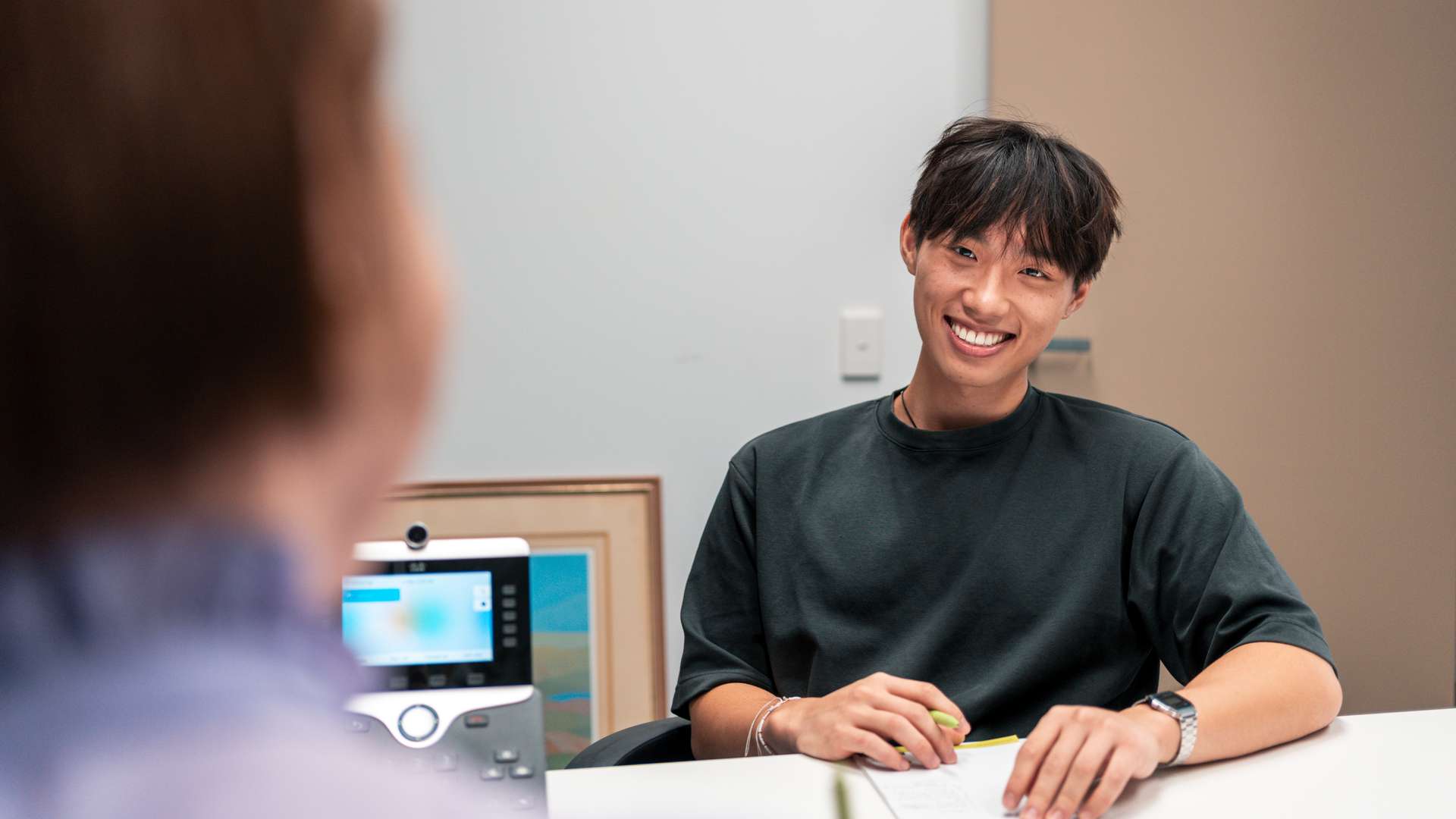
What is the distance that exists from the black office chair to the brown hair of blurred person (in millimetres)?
1042

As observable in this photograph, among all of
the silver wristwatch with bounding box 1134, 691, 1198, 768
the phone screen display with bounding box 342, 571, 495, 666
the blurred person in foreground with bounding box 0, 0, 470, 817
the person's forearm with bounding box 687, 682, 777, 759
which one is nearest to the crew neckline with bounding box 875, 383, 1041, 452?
the person's forearm with bounding box 687, 682, 777, 759

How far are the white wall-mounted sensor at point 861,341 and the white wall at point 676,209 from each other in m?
0.02

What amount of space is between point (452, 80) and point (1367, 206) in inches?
68.2

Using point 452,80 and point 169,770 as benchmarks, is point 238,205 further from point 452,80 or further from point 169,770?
point 452,80

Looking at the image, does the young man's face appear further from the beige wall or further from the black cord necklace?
the beige wall

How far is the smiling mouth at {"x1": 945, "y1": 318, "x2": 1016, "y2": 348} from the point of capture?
139 cm

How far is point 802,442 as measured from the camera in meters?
1.51

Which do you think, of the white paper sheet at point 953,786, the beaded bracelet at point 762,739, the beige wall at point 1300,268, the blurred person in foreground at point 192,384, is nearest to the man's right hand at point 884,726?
the white paper sheet at point 953,786

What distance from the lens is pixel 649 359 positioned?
2.18 metres

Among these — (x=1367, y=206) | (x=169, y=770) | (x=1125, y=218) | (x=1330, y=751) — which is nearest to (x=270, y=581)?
(x=169, y=770)

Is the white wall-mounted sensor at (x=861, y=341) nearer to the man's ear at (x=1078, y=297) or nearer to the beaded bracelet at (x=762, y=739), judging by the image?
the man's ear at (x=1078, y=297)

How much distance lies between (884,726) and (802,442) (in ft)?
1.85

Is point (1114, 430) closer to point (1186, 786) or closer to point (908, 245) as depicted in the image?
point (908, 245)

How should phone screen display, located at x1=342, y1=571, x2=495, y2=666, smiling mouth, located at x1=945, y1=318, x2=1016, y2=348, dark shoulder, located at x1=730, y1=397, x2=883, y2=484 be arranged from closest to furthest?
1. phone screen display, located at x1=342, y1=571, x2=495, y2=666
2. smiling mouth, located at x1=945, y1=318, x2=1016, y2=348
3. dark shoulder, located at x1=730, y1=397, x2=883, y2=484
